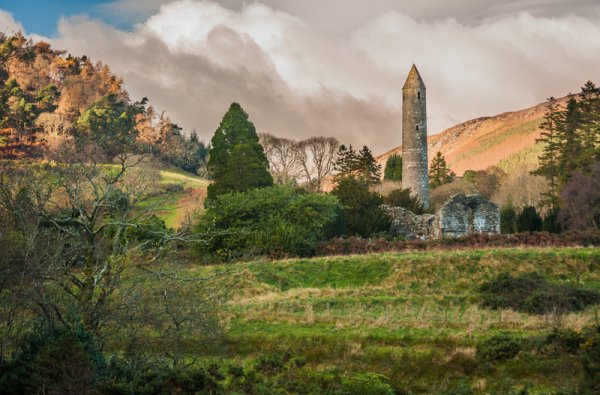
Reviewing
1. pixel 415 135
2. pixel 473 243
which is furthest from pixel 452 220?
pixel 415 135

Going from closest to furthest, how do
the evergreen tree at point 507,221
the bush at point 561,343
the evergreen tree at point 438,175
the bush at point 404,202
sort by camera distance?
the bush at point 561,343 → the bush at point 404,202 → the evergreen tree at point 507,221 → the evergreen tree at point 438,175

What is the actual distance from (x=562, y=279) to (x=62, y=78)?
88908 millimetres

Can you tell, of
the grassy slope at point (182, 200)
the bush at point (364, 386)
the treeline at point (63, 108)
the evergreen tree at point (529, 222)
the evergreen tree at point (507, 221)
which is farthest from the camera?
the treeline at point (63, 108)

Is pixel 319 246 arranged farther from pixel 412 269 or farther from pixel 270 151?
pixel 270 151

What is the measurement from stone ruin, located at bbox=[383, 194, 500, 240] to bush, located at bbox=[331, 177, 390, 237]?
1.06 m

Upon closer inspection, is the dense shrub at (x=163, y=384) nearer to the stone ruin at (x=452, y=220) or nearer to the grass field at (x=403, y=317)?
the grass field at (x=403, y=317)

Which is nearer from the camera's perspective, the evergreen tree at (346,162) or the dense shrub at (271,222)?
the dense shrub at (271,222)

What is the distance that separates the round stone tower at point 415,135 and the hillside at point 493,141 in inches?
1194

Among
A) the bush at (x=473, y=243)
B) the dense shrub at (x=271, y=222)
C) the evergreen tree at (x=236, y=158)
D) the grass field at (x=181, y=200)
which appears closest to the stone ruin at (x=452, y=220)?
the dense shrub at (x=271, y=222)

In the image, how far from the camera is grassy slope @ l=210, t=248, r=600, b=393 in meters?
14.5

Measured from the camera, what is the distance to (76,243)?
1495 cm

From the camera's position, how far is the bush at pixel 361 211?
135 ft

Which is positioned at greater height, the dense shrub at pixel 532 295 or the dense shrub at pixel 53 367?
the dense shrub at pixel 532 295

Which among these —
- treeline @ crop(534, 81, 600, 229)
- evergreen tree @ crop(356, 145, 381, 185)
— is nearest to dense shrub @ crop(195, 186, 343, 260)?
treeline @ crop(534, 81, 600, 229)
